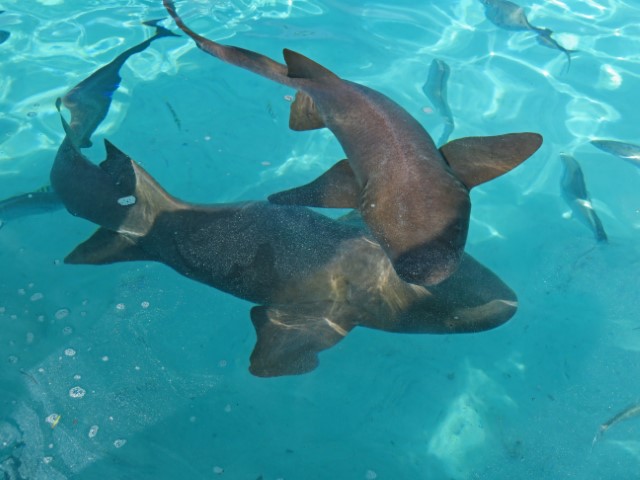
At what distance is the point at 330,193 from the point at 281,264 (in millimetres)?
791

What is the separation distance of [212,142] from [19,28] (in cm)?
492

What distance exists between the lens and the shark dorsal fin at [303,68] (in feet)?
12.7

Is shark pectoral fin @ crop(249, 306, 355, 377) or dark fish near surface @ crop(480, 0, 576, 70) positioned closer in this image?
shark pectoral fin @ crop(249, 306, 355, 377)

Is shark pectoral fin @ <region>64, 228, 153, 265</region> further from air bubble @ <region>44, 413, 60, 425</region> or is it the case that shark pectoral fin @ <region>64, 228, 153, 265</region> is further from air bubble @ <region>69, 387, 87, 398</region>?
air bubble @ <region>44, 413, 60, 425</region>

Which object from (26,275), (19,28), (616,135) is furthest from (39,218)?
(616,135)

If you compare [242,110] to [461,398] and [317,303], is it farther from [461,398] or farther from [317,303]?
[461,398]

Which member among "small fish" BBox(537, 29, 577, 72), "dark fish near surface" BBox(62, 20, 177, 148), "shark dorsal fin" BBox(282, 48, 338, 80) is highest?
"shark dorsal fin" BBox(282, 48, 338, 80)

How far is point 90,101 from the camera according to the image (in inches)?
236

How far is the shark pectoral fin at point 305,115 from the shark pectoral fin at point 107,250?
1947mm

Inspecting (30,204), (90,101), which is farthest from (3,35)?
(30,204)

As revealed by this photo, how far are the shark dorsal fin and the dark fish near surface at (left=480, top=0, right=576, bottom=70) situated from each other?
5.60m

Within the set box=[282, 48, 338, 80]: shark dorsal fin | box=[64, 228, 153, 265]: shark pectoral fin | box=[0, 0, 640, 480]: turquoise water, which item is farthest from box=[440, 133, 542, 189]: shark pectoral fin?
box=[64, 228, 153, 265]: shark pectoral fin

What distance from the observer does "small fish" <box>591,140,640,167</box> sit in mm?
6262

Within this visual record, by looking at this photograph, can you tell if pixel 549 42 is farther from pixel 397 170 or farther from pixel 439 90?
pixel 397 170
